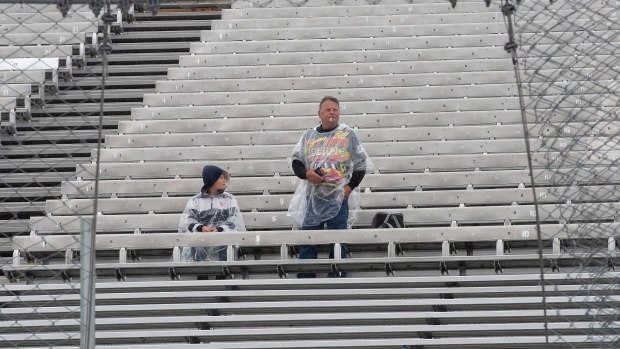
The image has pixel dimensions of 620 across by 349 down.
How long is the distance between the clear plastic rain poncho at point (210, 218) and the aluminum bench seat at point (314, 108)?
1.86m

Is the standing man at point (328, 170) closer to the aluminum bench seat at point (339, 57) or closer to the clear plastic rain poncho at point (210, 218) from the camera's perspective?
the clear plastic rain poncho at point (210, 218)

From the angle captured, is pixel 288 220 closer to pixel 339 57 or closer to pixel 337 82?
pixel 337 82

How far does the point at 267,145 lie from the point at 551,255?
2.38 meters

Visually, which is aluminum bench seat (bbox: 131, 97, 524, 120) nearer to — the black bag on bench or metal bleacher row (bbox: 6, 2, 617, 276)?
metal bleacher row (bbox: 6, 2, 617, 276)

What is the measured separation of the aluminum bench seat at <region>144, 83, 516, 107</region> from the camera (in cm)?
830

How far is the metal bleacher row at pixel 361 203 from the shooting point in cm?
572

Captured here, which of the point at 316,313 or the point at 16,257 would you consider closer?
the point at 316,313

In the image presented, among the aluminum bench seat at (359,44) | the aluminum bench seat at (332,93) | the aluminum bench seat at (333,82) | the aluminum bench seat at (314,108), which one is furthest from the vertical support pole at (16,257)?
the aluminum bench seat at (359,44)

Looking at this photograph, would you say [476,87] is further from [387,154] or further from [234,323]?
[234,323]

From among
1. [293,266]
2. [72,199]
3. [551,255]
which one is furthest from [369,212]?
[72,199]

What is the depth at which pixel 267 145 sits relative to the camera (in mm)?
7707

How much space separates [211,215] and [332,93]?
7.48 feet

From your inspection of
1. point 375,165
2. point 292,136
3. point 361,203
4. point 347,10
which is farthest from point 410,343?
point 347,10

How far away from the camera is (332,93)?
27.6 ft
